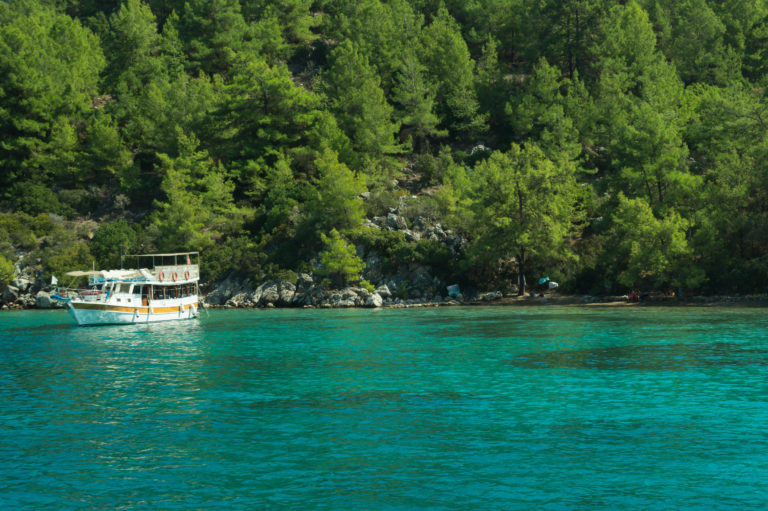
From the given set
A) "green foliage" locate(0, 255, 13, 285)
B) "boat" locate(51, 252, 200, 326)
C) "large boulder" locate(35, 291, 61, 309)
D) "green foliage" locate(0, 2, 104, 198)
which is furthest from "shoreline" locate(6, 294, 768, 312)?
"green foliage" locate(0, 2, 104, 198)

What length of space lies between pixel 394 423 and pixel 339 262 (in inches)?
2323

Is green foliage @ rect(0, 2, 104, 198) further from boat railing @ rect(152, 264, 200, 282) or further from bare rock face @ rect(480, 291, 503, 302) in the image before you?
bare rock face @ rect(480, 291, 503, 302)

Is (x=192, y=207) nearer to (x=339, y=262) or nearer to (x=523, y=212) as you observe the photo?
(x=339, y=262)

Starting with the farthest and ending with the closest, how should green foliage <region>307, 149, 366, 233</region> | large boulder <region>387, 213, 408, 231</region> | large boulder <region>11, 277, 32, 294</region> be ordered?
1. large boulder <region>11, 277, 32, 294</region>
2. large boulder <region>387, 213, 408, 231</region>
3. green foliage <region>307, 149, 366, 233</region>

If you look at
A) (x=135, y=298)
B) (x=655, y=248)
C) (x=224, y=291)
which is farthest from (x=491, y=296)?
(x=135, y=298)

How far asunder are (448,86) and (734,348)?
3340 inches

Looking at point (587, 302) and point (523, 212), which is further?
point (523, 212)

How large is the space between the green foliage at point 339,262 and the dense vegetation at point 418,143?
0.28 meters

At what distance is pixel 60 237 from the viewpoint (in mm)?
95250

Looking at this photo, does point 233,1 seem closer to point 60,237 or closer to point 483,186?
point 60,237

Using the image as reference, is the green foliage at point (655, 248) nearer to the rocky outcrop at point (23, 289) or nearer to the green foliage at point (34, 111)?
the rocky outcrop at point (23, 289)

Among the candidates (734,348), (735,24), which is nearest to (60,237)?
(734,348)

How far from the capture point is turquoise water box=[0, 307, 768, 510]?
1661 cm

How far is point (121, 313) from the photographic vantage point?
64.0 meters
